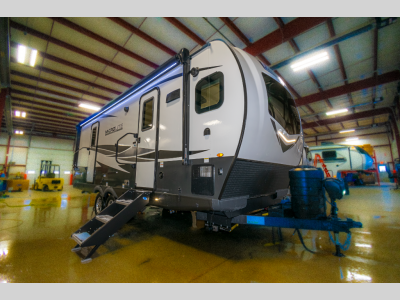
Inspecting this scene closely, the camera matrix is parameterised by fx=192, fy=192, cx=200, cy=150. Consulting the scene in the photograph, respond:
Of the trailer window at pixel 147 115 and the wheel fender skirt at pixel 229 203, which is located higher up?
the trailer window at pixel 147 115

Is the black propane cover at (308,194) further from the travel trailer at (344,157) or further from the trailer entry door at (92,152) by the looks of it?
the travel trailer at (344,157)

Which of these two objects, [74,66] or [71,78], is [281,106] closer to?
[74,66]

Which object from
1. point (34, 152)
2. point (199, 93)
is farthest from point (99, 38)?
point (34, 152)

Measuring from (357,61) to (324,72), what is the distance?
1230 millimetres

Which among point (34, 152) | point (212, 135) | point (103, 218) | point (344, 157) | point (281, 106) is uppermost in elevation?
point (34, 152)

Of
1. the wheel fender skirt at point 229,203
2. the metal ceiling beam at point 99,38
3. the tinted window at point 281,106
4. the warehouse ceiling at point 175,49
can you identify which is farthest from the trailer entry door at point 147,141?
the metal ceiling beam at point 99,38

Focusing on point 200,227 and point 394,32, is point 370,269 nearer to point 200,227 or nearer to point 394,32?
point 200,227

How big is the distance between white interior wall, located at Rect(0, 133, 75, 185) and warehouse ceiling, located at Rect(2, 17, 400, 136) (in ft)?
31.0

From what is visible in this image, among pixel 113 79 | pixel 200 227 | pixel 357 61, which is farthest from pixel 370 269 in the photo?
pixel 113 79

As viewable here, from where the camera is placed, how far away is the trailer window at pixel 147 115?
3.62m

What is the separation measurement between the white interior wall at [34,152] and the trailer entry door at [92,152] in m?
18.4

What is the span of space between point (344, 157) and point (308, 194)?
1475 centimetres

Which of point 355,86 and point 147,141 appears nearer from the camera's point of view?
point 147,141

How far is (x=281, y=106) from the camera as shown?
10.2 ft
